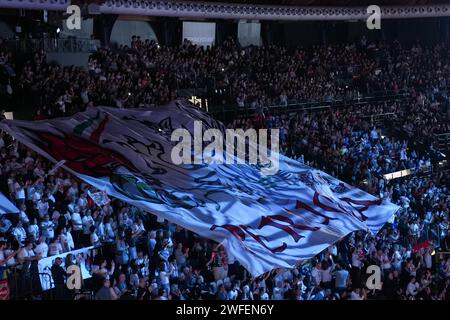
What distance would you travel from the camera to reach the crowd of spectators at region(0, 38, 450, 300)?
16.9 metres

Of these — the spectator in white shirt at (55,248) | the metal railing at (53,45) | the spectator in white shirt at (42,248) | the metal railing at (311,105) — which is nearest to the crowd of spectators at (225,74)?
the metal railing at (311,105)

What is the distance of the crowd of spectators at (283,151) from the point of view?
1694 centimetres

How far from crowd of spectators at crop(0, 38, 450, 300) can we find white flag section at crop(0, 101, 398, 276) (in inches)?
37.6

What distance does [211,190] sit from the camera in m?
17.9

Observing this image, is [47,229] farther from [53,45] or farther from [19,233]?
[53,45]

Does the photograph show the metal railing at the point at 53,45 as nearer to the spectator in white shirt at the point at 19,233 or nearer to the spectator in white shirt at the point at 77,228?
the spectator in white shirt at the point at 77,228

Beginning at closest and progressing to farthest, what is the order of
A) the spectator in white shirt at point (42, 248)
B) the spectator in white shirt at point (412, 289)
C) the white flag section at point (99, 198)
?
the spectator in white shirt at point (42, 248) → the white flag section at point (99, 198) → the spectator in white shirt at point (412, 289)

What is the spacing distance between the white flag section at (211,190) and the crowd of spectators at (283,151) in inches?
37.6

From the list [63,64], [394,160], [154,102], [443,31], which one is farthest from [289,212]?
[443,31]

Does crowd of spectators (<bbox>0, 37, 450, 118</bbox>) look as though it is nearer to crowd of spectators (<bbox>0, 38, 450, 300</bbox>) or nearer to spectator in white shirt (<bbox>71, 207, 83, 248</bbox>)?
crowd of spectators (<bbox>0, 38, 450, 300</bbox>)

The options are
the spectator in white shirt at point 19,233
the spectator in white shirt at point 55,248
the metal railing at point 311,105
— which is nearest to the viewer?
the spectator in white shirt at point 19,233

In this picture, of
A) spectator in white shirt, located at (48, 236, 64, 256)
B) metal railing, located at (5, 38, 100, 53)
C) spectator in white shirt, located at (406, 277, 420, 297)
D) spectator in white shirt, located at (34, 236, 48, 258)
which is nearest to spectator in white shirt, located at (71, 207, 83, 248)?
spectator in white shirt, located at (48, 236, 64, 256)

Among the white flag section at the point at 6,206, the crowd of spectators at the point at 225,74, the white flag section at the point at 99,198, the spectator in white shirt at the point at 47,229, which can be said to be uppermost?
the crowd of spectators at the point at 225,74
